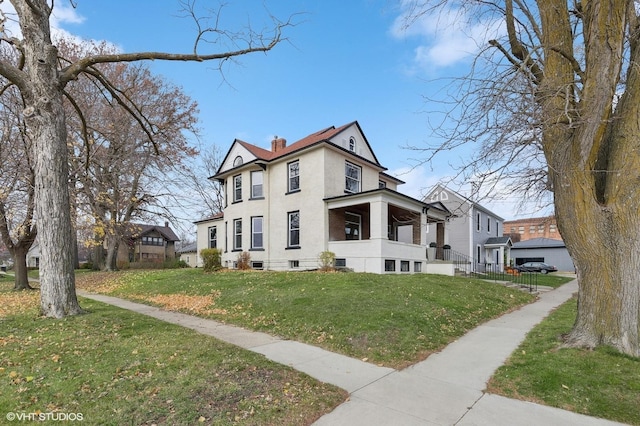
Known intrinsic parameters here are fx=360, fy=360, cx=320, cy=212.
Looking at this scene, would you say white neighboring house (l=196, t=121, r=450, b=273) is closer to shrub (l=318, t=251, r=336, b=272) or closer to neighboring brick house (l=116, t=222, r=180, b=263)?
shrub (l=318, t=251, r=336, b=272)

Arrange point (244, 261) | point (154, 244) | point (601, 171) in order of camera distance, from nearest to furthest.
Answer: point (601, 171) → point (244, 261) → point (154, 244)

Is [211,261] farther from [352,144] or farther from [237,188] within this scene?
[352,144]

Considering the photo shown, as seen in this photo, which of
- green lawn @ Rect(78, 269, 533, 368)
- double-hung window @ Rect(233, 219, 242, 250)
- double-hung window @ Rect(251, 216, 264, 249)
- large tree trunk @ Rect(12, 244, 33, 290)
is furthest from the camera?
double-hung window @ Rect(233, 219, 242, 250)

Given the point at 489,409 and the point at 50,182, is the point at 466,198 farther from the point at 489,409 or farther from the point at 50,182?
the point at 50,182

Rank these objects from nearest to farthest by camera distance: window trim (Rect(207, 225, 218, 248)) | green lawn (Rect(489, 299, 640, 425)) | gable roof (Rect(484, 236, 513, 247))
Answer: green lawn (Rect(489, 299, 640, 425)) → window trim (Rect(207, 225, 218, 248)) → gable roof (Rect(484, 236, 513, 247))

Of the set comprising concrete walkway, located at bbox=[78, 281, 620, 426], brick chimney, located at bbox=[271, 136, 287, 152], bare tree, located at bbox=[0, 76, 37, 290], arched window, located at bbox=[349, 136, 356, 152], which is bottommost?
concrete walkway, located at bbox=[78, 281, 620, 426]

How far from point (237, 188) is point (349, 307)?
14.7 meters

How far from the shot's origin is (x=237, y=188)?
21.6 m

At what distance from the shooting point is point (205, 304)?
10.6 m

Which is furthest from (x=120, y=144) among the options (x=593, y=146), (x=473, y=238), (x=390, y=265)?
(x=473, y=238)

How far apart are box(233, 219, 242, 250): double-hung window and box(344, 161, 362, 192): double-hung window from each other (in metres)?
6.76

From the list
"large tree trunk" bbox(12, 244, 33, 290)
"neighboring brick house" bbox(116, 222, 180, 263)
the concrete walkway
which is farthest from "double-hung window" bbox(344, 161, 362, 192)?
"neighboring brick house" bbox(116, 222, 180, 263)

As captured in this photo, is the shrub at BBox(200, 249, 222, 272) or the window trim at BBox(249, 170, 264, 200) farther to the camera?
the window trim at BBox(249, 170, 264, 200)

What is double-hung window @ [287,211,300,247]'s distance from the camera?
18.5 meters
